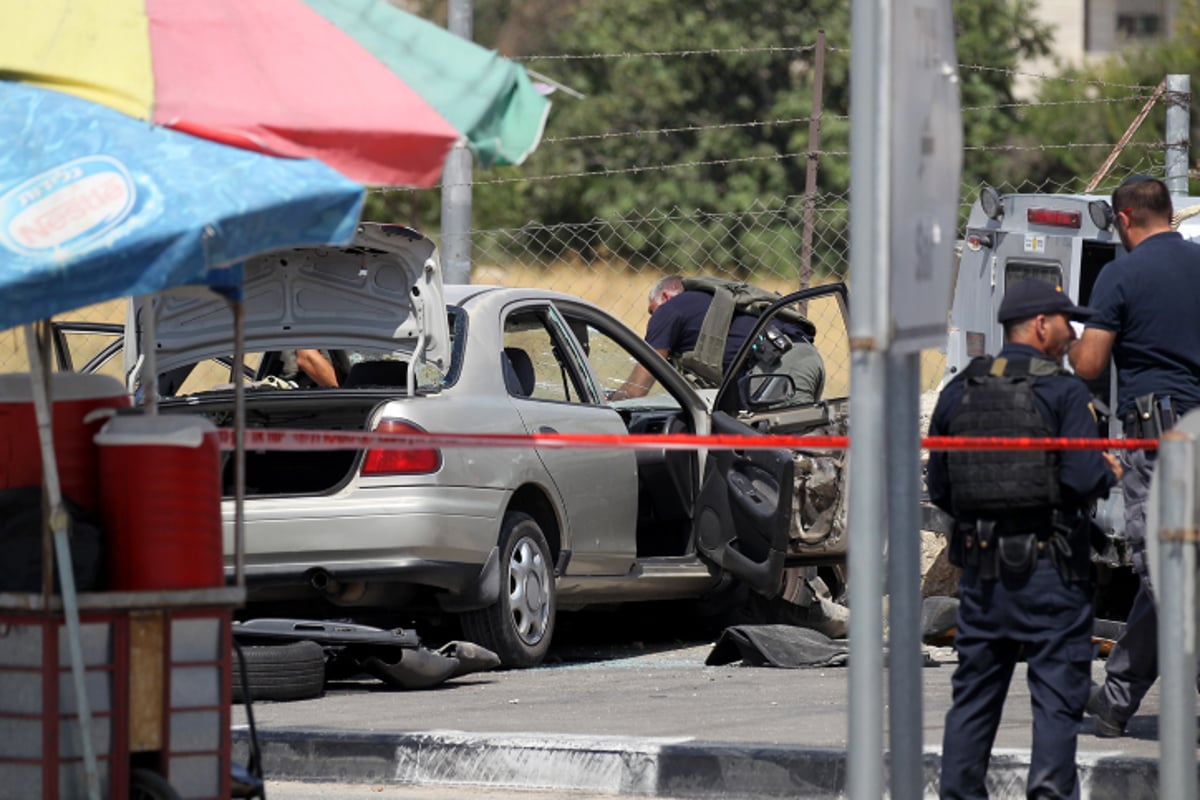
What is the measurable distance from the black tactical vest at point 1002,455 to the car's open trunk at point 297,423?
121 inches

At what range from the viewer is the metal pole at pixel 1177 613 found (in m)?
3.74

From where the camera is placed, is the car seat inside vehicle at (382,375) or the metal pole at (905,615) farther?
the car seat inside vehicle at (382,375)

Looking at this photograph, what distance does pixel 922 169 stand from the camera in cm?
374

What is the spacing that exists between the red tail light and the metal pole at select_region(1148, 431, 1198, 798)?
4548 mm

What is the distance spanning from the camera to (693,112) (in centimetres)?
3253

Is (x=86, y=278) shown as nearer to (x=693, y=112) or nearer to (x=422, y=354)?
(x=422, y=354)

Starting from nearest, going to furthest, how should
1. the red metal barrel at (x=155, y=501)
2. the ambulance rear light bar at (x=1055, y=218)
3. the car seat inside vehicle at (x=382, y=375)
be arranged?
the red metal barrel at (x=155, y=501) < the car seat inside vehicle at (x=382, y=375) < the ambulance rear light bar at (x=1055, y=218)

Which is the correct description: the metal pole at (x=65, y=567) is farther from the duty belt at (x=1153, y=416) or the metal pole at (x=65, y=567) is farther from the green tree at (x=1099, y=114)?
the green tree at (x=1099, y=114)

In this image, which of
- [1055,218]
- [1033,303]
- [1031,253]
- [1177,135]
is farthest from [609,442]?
[1177,135]

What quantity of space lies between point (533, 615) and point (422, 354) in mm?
1345

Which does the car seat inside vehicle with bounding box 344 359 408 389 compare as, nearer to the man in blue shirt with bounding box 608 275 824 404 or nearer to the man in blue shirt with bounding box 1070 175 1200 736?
the man in blue shirt with bounding box 608 275 824 404

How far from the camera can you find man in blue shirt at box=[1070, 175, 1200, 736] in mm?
6641

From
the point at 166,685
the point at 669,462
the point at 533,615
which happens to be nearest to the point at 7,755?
the point at 166,685

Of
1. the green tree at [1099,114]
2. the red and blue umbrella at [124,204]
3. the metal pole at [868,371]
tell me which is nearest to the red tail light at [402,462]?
the red and blue umbrella at [124,204]
